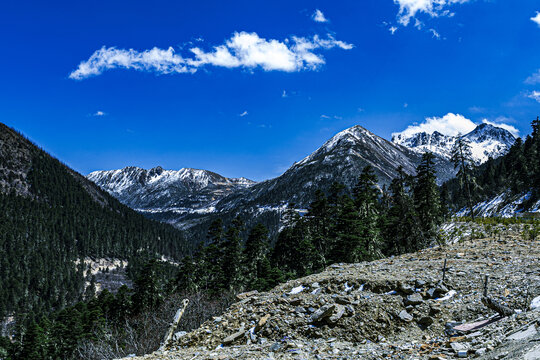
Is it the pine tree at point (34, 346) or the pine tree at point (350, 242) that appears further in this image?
the pine tree at point (34, 346)

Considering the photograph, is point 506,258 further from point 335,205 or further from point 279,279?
point 335,205

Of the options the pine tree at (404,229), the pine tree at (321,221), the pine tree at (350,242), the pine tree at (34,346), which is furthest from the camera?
the pine tree at (34,346)

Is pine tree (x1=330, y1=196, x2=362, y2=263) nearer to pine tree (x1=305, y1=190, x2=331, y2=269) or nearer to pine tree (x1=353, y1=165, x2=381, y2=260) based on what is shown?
pine tree (x1=353, y1=165, x2=381, y2=260)

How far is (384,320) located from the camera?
34.7 feet

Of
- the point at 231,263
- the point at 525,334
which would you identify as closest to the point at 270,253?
the point at 231,263

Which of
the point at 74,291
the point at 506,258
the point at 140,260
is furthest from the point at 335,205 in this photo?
the point at 140,260

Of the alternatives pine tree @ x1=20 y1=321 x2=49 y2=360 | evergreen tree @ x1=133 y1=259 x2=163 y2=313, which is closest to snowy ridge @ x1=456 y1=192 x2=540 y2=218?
evergreen tree @ x1=133 y1=259 x2=163 y2=313

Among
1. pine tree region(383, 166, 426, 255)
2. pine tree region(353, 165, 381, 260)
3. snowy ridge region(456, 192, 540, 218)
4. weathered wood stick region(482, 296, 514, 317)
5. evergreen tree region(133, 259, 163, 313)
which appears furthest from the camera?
snowy ridge region(456, 192, 540, 218)

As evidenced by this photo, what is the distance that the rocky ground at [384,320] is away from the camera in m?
8.05

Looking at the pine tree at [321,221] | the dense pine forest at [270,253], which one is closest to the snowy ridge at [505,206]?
the dense pine forest at [270,253]

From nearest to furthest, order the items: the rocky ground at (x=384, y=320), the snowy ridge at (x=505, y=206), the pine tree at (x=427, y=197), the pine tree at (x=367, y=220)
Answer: the rocky ground at (x=384, y=320) → the pine tree at (x=367, y=220) → the pine tree at (x=427, y=197) → the snowy ridge at (x=505, y=206)

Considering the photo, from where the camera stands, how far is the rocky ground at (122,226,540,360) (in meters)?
8.05

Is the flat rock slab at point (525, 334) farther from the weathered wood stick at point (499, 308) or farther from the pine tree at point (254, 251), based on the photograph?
the pine tree at point (254, 251)

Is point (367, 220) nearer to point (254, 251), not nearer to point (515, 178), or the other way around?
point (254, 251)
